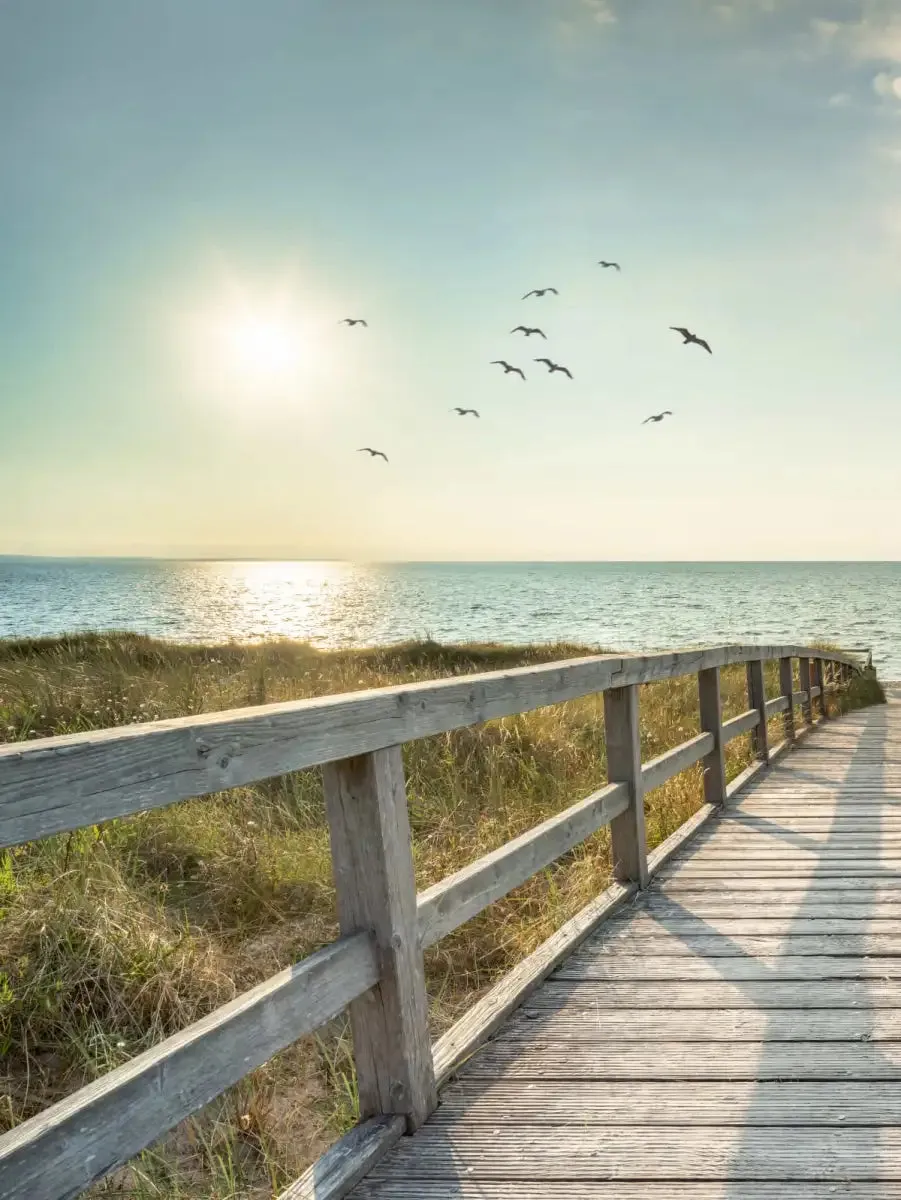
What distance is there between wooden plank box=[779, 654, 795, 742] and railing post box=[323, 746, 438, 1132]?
25.4 ft

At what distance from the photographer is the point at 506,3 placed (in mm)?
12867

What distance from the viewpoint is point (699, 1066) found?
8.29 ft

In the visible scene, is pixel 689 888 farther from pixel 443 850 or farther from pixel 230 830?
pixel 230 830

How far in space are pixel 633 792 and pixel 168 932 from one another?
217 centimetres

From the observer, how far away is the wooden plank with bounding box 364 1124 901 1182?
2.00 meters

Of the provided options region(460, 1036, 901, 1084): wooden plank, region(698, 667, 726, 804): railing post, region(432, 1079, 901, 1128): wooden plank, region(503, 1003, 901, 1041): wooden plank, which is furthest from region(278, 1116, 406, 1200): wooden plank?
region(698, 667, 726, 804): railing post

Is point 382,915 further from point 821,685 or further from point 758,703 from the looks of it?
point 821,685

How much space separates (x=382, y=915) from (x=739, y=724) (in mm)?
5284

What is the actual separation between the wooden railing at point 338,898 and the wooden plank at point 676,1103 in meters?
0.13

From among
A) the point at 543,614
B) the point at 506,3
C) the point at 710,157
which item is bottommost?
the point at 543,614

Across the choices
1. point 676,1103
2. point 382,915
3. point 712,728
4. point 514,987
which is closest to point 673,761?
point 712,728

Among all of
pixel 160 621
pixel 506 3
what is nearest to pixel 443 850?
pixel 506 3

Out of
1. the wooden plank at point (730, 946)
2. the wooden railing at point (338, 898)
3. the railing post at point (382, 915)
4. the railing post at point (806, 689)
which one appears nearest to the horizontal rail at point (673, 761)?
the wooden railing at point (338, 898)

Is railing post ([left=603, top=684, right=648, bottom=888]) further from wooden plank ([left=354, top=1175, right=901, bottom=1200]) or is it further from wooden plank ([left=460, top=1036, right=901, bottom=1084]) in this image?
wooden plank ([left=354, top=1175, right=901, bottom=1200])
